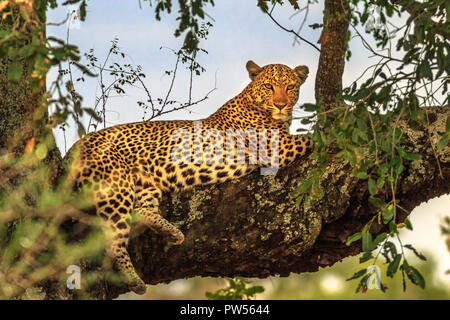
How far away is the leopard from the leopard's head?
0.01m

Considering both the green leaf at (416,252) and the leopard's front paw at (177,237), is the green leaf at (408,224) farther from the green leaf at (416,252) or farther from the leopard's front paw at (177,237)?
the leopard's front paw at (177,237)

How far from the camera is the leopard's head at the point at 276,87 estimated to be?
7.51 m

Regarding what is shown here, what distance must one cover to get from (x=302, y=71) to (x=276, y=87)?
44cm

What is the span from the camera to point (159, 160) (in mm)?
6566

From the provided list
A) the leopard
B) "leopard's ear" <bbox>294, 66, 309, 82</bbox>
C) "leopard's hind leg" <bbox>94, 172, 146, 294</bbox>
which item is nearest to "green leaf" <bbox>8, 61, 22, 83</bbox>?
the leopard

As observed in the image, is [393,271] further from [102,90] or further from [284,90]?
[102,90]

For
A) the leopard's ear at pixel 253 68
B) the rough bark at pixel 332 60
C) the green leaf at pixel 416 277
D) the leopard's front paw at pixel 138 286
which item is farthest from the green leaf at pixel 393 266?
the leopard's ear at pixel 253 68

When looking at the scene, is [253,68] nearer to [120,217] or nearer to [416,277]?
[120,217]

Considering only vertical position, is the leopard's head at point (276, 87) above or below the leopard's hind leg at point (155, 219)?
above

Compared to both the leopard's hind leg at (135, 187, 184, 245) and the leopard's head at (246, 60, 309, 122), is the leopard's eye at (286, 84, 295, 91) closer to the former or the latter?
the leopard's head at (246, 60, 309, 122)

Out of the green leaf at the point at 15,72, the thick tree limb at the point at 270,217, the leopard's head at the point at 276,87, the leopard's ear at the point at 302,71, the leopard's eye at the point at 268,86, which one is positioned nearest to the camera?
the green leaf at the point at 15,72

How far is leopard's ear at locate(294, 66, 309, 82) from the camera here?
783cm
